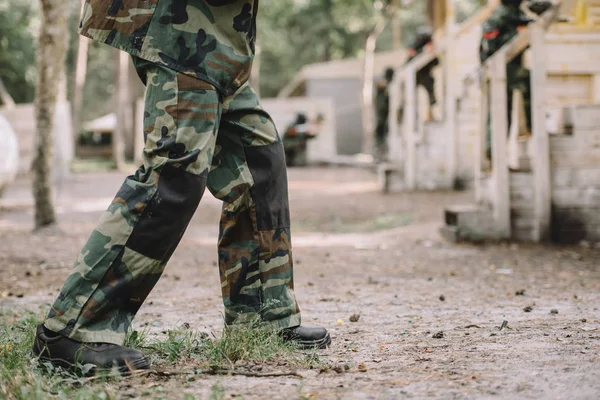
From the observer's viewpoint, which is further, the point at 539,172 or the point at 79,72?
the point at 79,72

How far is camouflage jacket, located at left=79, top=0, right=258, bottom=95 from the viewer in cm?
270

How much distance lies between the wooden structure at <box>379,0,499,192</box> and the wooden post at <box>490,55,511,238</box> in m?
6.39

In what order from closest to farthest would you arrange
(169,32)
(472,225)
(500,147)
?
(169,32)
(500,147)
(472,225)

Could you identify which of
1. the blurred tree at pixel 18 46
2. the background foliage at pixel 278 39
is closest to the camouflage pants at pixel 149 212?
the blurred tree at pixel 18 46

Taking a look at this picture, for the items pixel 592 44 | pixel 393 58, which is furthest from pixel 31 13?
pixel 592 44

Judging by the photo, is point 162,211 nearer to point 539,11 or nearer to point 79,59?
point 539,11

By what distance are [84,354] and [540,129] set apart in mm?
5671

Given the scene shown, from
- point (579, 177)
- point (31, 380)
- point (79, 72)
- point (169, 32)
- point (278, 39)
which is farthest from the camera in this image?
point (278, 39)

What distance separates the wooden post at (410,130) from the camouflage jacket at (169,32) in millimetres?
12365

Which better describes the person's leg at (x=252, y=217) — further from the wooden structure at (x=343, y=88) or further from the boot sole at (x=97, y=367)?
the wooden structure at (x=343, y=88)

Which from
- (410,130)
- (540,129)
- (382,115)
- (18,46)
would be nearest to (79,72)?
(18,46)

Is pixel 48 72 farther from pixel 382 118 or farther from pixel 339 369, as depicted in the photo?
pixel 382 118

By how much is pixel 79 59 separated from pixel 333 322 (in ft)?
73.0

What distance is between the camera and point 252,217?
120 inches
